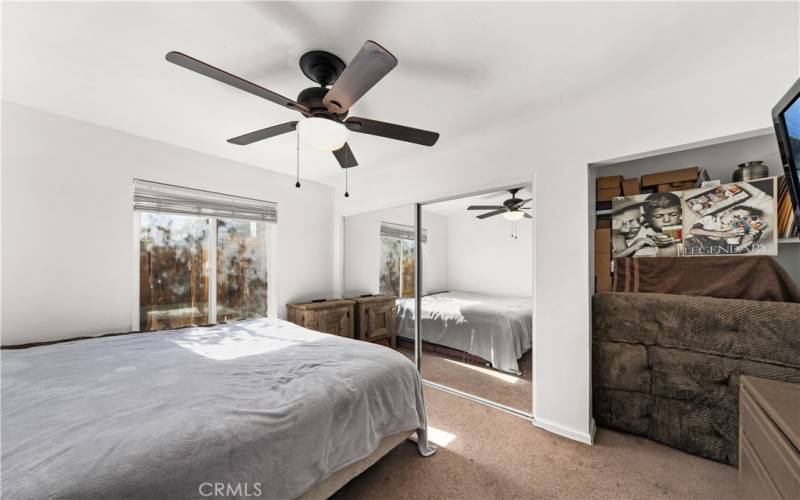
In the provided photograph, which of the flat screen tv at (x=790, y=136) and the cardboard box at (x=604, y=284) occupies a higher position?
the flat screen tv at (x=790, y=136)

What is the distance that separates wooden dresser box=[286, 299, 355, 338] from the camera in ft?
10.6

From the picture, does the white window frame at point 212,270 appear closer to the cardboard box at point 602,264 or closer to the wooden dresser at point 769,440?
the cardboard box at point 602,264

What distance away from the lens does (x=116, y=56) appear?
1551 mm

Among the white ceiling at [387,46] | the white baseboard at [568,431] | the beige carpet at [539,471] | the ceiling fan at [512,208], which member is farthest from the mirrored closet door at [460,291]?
the white ceiling at [387,46]

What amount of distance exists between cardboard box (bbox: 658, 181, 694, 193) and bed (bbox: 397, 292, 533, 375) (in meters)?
1.26

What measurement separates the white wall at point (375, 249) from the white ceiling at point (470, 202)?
0.27 ft

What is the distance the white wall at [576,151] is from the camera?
5.36 ft

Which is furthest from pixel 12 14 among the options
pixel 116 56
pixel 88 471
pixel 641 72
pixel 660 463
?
pixel 660 463

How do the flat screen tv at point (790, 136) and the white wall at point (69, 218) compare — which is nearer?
the flat screen tv at point (790, 136)

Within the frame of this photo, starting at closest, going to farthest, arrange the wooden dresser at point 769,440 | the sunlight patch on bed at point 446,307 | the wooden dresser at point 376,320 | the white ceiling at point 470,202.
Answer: the wooden dresser at point 769,440
the white ceiling at point 470,202
the sunlight patch on bed at point 446,307
the wooden dresser at point 376,320

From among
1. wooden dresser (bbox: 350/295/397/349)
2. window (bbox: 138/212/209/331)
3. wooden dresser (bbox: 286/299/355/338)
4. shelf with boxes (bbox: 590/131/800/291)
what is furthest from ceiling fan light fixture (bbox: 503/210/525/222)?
window (bbox: 138/212/209/331)

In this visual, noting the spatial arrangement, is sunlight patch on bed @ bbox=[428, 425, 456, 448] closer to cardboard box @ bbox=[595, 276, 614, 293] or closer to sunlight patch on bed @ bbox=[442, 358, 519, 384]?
sunlight patch on bed @ bbox=[442, 358, 519, 384]

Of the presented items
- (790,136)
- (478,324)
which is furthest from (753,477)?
(478,324)

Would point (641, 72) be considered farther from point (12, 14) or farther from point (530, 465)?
point (12, 14)
